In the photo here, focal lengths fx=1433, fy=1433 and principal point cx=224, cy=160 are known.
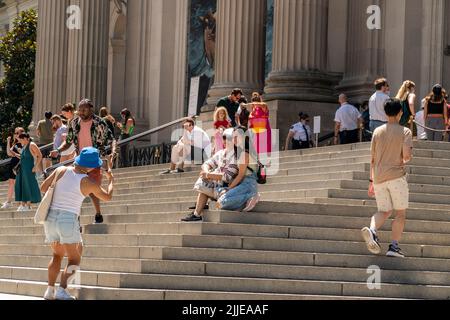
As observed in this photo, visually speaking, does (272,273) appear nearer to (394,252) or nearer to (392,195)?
(394,252)

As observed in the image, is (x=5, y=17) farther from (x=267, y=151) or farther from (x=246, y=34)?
(x=267, y=151)

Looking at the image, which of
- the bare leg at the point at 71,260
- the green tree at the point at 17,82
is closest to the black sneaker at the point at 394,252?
the bare leg at the point at 71,260

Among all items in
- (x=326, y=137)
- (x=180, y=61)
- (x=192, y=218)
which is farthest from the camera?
(x=180, y=61)

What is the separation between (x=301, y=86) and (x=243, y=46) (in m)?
2.30

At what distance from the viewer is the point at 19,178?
992 inches

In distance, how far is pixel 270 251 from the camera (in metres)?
16.4

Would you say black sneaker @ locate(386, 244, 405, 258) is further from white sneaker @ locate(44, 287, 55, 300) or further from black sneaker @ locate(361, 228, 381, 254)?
white sneaker @ locate(44, 287, 55, 300)

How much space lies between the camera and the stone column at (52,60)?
1537 inches

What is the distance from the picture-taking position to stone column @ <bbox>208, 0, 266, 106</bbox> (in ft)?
97.6

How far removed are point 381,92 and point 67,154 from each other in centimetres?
496

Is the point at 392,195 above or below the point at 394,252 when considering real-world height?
above

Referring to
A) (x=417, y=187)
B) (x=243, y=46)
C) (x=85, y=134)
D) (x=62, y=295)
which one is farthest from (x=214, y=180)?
(x=243, y=46)

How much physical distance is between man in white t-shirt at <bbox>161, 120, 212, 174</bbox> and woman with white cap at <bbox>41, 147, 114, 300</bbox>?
971cm

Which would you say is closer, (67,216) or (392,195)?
(67,216)
